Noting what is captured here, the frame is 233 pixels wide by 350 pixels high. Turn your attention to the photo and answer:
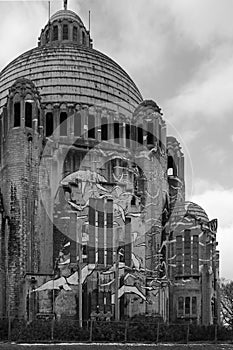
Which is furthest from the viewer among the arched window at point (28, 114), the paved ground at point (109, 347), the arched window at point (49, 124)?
the arched window at point (49, 124)

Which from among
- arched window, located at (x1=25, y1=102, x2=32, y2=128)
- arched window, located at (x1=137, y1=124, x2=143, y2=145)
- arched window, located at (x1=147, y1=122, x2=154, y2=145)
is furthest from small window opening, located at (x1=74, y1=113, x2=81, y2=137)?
arched window, located at (x1=147, y1=122, x2=154, y2=145)

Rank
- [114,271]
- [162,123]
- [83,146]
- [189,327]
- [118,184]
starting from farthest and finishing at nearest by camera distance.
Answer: [162,123] → [83,146] → [118,184] → [114,271] → [189,327]

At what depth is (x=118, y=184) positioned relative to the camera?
63469 millimetres

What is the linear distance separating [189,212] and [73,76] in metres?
20.0

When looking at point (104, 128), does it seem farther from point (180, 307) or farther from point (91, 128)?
point (180, 307)

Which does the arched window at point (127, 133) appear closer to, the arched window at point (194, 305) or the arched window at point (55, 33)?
the arched window at point (194, 305)

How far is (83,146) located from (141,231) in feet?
34.7

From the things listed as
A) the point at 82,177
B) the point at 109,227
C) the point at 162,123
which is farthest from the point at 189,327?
the point at 162,123

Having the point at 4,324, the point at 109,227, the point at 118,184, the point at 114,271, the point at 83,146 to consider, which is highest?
the point at 83,146

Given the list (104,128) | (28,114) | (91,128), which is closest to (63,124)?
(91,128)

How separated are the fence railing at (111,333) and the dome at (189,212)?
84.4 ft

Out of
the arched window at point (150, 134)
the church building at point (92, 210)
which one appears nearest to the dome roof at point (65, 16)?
the church building at point (92, 210)

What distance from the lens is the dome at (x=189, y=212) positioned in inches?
2755

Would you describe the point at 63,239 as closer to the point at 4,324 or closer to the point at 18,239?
the point at 18,239
